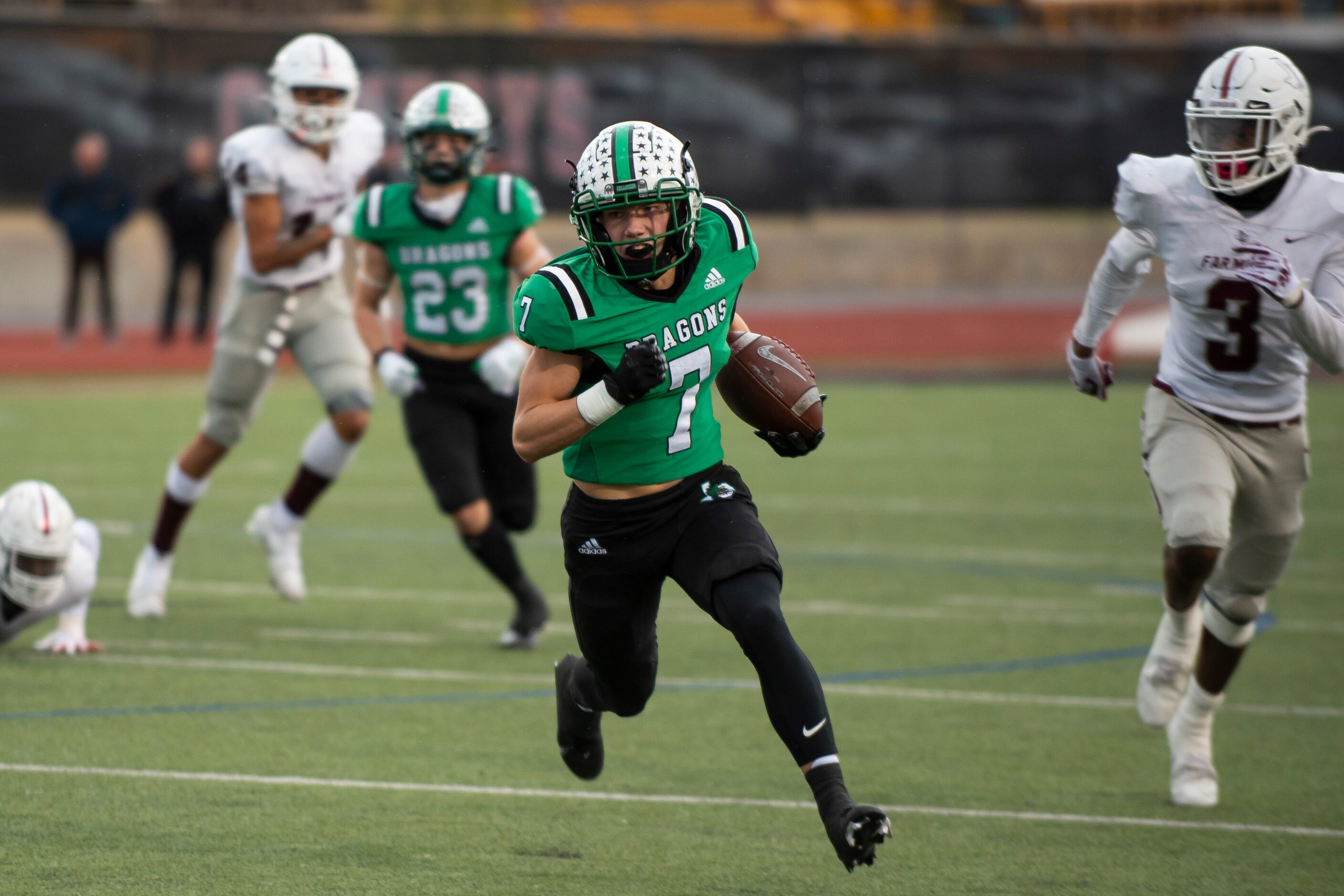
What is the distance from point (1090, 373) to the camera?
537 cm

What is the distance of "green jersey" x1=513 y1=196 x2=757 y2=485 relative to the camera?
4215 mm

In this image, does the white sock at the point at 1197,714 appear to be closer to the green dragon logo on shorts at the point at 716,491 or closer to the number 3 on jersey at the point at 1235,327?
the number 3 on jersey at the point at 1235,327

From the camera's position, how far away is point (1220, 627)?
5.28 metres

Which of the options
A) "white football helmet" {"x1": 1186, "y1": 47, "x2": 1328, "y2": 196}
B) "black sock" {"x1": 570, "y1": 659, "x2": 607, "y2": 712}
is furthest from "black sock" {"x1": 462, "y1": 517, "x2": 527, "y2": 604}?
"white football helmet" {"x1": 1186, "y1": 47, "x2": 1328, "y2": 196}

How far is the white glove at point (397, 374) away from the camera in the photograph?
6.69 metres

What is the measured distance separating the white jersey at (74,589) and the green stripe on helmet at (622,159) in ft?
9.69

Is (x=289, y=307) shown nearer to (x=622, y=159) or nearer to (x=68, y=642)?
(x=68, y=642)

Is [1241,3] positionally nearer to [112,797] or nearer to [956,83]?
[956,83]

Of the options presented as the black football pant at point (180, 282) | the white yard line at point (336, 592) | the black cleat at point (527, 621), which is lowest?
the black football pant at point (180, 282)

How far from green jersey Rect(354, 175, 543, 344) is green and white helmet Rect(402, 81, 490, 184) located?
0.35 ft

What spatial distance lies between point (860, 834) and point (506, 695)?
2.67m

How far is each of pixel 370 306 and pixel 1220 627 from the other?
345cm

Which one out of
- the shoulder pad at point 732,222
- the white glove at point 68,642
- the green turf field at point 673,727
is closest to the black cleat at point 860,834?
the green turf field at point 673,727

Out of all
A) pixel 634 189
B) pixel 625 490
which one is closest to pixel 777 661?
pixel 625 490
